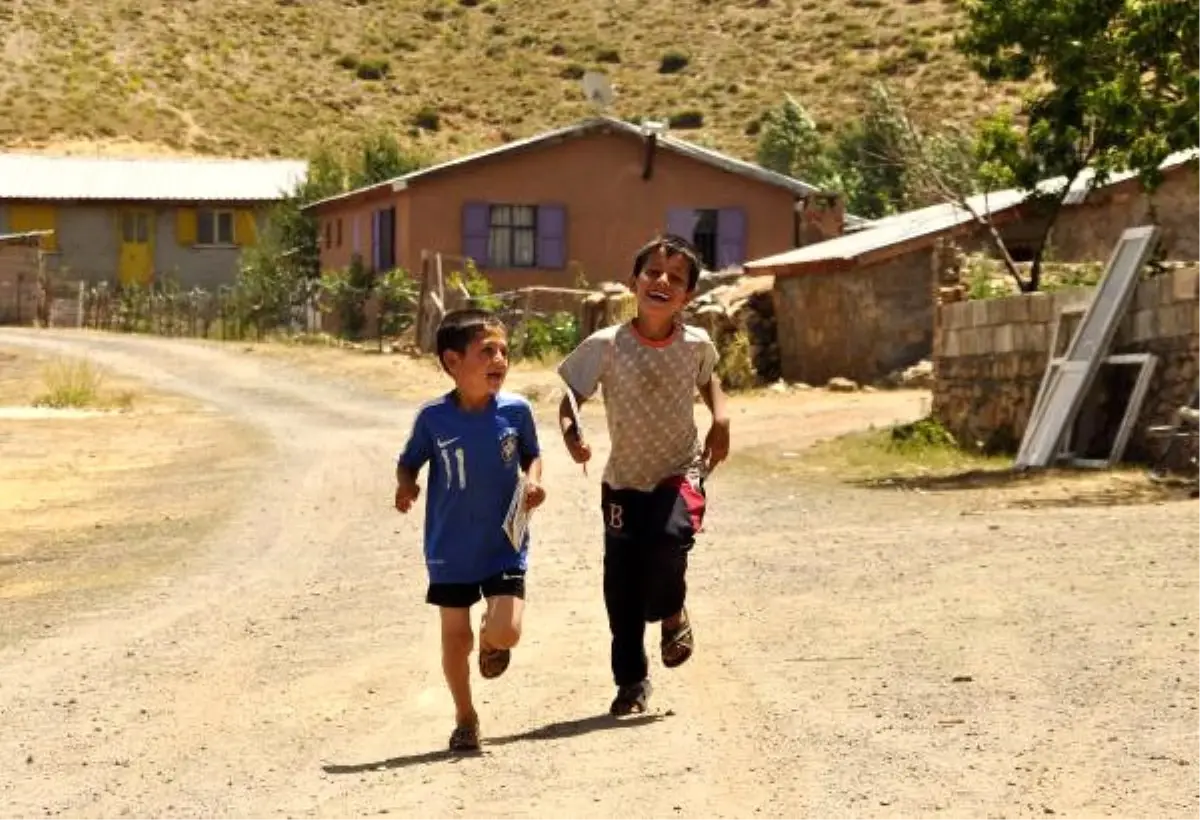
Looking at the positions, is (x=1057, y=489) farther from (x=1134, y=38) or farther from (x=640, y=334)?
(x=640, y=334)

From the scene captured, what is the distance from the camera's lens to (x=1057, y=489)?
18359mm

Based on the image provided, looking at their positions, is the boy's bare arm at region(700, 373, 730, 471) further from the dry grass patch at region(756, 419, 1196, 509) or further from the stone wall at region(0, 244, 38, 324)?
the stone wall at region(0, 244, 38, 324)

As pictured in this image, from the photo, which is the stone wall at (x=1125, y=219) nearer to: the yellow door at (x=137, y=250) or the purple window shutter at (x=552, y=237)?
the purple window shutter at (x=552, y=237)

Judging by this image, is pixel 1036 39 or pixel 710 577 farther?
pixel 1036 39

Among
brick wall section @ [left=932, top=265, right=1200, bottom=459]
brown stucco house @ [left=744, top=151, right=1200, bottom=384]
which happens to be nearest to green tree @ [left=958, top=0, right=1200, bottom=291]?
brick wall section @ [left=932, top=265, right=1200, bottom=459]

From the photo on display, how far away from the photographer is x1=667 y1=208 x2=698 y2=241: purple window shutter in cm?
4650

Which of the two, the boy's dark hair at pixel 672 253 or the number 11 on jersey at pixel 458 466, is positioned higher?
the boy's dark hair at pixel 672 253

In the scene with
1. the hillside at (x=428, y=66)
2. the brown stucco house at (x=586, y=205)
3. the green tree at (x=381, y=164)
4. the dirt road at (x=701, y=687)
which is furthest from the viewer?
the hillside at (x=428, y=66)

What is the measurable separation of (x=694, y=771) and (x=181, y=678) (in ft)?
11.4

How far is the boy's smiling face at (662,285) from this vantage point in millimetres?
8422

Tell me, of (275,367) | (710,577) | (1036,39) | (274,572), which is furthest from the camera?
(275,367)

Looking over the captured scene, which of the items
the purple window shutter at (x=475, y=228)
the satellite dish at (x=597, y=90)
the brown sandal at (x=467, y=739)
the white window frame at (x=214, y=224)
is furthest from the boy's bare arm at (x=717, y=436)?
the white window frame at (x=214, y=224)

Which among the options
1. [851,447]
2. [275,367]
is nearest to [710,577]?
[851,447]

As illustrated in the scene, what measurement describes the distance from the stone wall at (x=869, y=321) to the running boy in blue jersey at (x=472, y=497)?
24.3 metres
